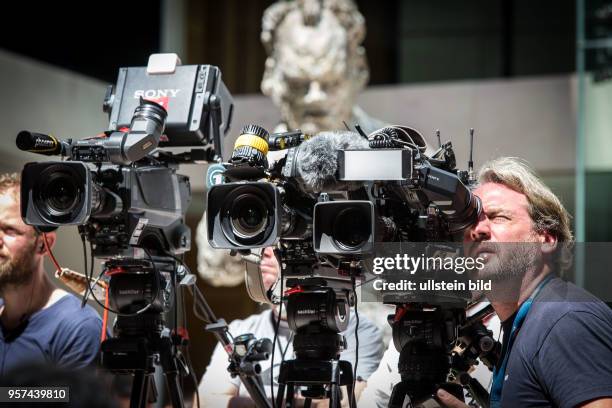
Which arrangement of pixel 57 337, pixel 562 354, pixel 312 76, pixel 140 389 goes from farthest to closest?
pixel 312 76 < pixel 57 337 < pixel 140 389 < pixel 562 354

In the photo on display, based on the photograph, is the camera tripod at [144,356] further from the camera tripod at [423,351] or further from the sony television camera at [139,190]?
the camera tripod at [423,351]

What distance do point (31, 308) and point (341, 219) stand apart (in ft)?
3.78

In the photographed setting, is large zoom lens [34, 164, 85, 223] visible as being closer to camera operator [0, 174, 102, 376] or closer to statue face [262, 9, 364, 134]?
camera operator [0, 174, 102, 376]

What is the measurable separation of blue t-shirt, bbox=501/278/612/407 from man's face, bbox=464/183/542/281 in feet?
0.37

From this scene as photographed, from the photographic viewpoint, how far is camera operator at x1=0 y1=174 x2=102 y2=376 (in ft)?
8.84

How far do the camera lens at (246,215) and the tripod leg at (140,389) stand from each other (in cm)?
56

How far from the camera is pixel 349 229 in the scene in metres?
2.10

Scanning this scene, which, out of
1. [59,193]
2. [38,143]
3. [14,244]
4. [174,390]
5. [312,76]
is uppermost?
[312,76]

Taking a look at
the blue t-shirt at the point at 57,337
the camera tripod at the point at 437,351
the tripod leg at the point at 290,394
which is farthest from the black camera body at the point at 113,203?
the camera tripod at the point at 437,351

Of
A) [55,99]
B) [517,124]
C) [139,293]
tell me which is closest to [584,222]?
[517,124]

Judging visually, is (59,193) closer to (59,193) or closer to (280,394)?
(59,193)

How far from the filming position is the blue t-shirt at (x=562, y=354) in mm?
1912

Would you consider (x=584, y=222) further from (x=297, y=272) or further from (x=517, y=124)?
(x=297, y=272)

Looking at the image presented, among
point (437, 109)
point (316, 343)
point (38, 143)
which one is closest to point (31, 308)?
point (38, 143)
